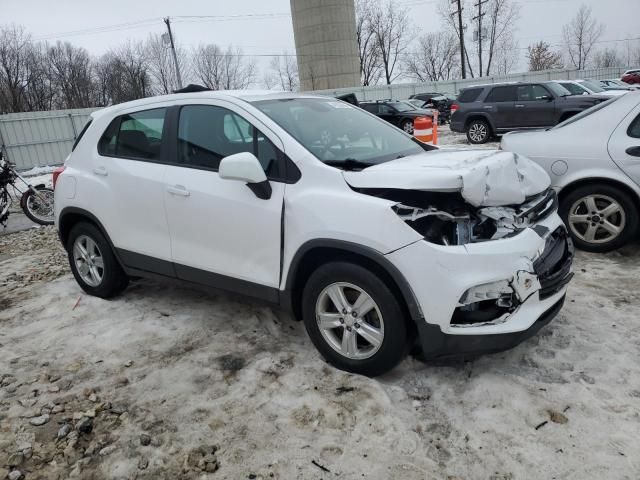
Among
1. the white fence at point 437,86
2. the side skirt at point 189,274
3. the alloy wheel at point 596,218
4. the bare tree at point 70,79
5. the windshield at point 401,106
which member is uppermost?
the bare tree at point 70,79

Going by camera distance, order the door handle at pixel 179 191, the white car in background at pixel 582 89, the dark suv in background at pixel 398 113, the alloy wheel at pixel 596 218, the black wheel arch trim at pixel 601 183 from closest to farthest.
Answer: the door handle at pixel 179 191, the black wheel arch trim at pixel 601 183, the alloy wheel at pixel 596 218, the white car in background at pixel 582 89, the dark suv in background at pixel 398 113

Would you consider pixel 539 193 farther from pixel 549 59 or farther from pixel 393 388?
pixel 549 59

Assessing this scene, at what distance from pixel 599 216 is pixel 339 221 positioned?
334 cm

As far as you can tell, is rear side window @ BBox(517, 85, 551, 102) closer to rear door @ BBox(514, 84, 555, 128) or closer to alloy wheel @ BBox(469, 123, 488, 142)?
rear door @ BBox(514, 84, 555, 128)

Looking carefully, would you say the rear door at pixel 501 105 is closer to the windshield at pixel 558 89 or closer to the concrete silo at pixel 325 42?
the windshield at pixel 558 89

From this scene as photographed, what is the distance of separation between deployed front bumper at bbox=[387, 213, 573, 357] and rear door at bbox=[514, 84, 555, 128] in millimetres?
12906

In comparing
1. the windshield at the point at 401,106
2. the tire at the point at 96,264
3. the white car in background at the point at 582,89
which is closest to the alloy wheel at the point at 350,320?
the tire at the point at 96,264

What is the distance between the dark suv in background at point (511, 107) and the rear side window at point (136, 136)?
12.8m

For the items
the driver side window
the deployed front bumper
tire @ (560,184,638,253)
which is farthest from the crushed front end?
tire @ (560,184,638,253)

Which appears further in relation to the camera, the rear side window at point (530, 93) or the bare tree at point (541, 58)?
the bare tree at point (541, 58)

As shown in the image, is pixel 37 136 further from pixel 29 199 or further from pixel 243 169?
pixel 243 169

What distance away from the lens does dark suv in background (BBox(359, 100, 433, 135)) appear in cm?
1972

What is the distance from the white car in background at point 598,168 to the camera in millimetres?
4816

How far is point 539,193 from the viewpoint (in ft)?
11.3
